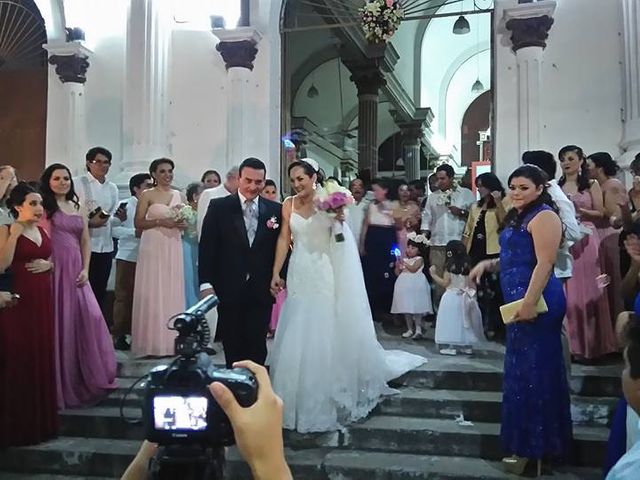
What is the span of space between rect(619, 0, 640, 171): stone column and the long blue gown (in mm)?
3487

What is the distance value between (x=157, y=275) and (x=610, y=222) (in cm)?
375

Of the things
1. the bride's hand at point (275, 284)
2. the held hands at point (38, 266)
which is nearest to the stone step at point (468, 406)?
the bride's hand at point (275, 284)

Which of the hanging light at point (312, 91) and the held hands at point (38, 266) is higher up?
the hanging light at point (312, 91)

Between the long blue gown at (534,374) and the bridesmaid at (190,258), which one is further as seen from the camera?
the bridesmaid at (190,258)

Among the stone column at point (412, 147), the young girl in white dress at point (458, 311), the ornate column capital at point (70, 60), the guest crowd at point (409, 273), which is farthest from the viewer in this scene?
the stone column at point (412, 147)

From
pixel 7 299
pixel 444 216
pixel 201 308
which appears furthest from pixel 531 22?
pixel 201 308

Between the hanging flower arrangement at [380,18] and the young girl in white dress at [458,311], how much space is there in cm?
293

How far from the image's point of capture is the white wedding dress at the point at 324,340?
4.20 m

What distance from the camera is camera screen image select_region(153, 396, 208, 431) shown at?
142cm

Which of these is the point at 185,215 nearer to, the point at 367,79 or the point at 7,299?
the point at 7,299

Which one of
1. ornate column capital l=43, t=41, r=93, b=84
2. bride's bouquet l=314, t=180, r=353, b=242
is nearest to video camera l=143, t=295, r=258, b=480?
bride's bouquet l=314, t=180, r=353, b=242

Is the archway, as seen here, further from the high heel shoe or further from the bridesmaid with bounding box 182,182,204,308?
the high heel shoe

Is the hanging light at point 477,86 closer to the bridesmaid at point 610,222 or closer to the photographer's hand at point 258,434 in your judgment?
the bridesmaid at point 610,222

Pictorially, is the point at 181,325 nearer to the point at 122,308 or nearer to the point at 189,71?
the point at 122,308
